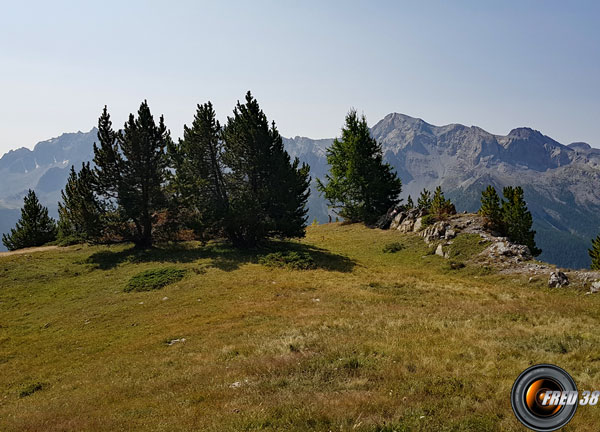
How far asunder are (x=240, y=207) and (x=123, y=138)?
15025 mm

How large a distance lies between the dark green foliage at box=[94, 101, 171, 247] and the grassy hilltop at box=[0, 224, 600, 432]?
28.0 feet

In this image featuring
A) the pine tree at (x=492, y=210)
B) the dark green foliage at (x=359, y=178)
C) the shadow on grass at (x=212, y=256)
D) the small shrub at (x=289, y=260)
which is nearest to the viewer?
the small shrub at (x=289, y=260)

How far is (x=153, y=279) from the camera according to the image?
28.4 m

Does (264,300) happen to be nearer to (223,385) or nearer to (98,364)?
(98,364)

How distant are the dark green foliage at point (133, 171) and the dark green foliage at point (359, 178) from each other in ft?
94.3

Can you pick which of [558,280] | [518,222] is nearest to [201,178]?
[558,280]

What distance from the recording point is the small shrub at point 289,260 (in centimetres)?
3225

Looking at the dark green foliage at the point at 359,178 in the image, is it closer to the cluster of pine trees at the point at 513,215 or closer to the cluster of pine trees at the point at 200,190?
the cluster of pine trees at the point at 200,190

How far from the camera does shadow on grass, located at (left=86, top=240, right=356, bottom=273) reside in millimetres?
33344

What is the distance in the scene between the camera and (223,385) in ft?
34.4

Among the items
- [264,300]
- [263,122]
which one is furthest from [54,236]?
[264,300]

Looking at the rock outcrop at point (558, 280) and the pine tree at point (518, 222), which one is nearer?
the rock outcrop at point (558, 280)

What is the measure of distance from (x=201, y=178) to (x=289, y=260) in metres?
15.7

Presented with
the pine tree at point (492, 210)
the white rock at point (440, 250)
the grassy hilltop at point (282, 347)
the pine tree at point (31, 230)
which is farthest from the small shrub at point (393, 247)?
the pine tree at point (31, 230)
